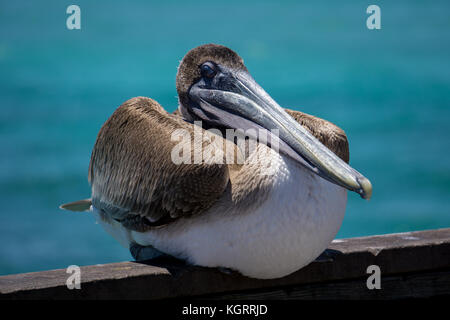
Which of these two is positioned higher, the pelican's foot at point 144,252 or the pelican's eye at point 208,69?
the pelican's eye at point 208,69

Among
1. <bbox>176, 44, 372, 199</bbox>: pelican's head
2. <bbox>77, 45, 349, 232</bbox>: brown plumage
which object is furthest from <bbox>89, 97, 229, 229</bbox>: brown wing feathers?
<bbox>176, 44, 372, 199</bbox>: pelican's head

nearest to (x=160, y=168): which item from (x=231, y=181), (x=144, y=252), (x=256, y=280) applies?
(x=231, y=181)

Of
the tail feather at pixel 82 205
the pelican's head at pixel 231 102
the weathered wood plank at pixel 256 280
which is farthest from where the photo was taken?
the tail feather at pixel 82 205

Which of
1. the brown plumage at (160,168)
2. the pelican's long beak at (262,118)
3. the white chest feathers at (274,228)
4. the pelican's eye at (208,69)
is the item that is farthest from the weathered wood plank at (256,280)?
the pelican's eye at (208,69)

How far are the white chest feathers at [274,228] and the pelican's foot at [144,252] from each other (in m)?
0.15

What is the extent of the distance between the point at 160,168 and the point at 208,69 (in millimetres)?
432

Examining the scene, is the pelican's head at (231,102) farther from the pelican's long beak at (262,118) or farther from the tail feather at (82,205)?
the tail feather at (82,205)

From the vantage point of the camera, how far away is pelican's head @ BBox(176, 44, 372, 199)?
2.18m

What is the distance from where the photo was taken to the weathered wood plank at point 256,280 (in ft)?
6.64

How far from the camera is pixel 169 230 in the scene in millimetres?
2244

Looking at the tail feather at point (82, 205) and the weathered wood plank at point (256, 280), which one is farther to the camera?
the tail feather at point (82, 205)

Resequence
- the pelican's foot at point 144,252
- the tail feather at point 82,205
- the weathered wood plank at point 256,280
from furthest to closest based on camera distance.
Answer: the tail feather at point 82,205 → the pelican's foot at point 144,252 → the weathered wood plank at point 256,280

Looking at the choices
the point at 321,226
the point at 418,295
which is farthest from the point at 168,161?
the point at 418,295

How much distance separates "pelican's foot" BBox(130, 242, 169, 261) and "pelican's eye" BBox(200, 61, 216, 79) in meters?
0.66
